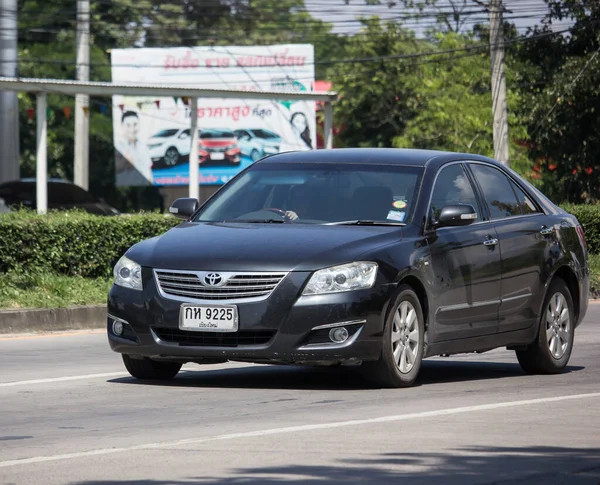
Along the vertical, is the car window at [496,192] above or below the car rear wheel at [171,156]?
above

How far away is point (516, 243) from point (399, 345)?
174 cm

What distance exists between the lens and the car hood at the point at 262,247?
9.45 m

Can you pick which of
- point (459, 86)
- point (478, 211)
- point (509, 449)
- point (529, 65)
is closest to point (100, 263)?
point (478, 211)

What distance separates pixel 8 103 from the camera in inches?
1214

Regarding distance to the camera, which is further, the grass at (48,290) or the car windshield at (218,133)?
the car windshield at (218,133)

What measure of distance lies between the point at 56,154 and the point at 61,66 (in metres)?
3.85

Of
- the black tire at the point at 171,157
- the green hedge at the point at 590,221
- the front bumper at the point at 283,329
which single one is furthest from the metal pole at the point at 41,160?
the black tire at the point at 171,157

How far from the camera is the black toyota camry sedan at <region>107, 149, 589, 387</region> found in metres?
9.45

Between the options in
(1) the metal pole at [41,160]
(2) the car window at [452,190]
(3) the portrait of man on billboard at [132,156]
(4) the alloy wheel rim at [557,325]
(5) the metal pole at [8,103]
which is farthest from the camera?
(3) the portrait of man on billboard at [132,156]

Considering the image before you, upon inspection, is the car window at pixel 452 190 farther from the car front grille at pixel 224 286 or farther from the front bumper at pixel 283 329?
the car front grille at pixel 224 286

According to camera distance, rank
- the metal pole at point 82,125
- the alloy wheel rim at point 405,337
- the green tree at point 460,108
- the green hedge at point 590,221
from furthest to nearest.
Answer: the green tree at point 460,108, the metal pole at point 82,125, the green hedge at point 590,221, the alloy wheel rim at point 405,337

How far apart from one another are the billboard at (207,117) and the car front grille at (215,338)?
140ft

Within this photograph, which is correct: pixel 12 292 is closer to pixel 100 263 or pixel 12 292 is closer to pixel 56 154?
pixel 100 263

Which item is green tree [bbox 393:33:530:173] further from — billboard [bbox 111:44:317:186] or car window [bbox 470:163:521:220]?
car window [bbox 470:163:521:220]
